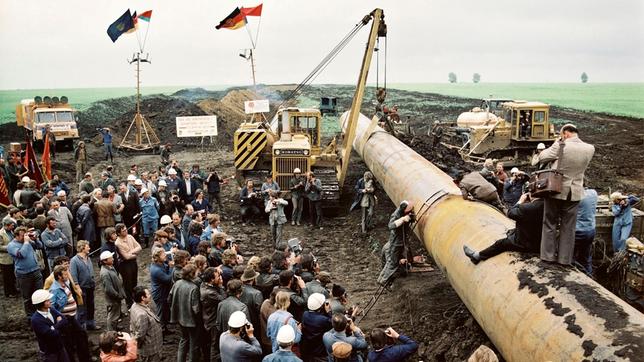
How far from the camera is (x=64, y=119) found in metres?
26.0

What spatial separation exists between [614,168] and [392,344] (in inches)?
773

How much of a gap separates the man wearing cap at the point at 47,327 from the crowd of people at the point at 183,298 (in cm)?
1

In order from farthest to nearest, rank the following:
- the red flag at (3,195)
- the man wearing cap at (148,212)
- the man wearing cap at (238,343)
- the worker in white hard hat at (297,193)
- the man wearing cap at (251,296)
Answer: the worker in white hard hat at (297,193), the red flag at (3,195), the man wearing cap at (148,212), the man wearing cap at (251,296), the man wearing cap at (238,343)

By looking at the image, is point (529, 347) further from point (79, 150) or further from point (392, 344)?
point (79, 150)

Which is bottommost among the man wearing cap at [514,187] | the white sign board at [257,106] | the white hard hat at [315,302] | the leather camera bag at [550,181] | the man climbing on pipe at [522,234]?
the white hard hat at [315,302]

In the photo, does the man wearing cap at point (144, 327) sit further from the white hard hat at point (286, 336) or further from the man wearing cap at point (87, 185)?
the man wearing cap at point (87, 185)

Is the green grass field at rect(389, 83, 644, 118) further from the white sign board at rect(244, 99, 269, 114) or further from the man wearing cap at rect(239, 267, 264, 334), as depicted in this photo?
the man wearing cap at rect(239, 267, 264, 334)

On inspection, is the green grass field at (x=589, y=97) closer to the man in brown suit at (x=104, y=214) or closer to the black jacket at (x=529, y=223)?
the man in brown suit at (x=104, y=214)

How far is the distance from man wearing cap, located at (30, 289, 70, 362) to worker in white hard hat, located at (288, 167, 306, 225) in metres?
7.85

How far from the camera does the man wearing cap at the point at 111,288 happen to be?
715cm

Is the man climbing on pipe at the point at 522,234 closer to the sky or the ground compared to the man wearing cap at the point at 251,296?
closer to the sky

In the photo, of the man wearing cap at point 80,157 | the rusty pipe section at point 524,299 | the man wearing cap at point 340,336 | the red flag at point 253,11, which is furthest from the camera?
the red flag at point 253,11

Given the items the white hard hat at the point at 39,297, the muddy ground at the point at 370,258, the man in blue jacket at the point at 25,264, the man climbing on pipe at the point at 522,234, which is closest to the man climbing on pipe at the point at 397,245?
the muddy ground at the point at 370,258

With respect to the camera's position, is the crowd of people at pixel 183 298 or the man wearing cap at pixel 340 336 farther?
the crowd of people at pixel 183 298
